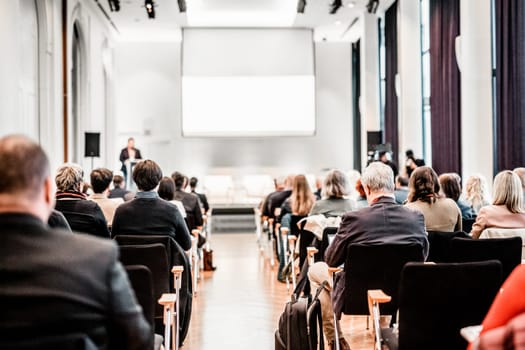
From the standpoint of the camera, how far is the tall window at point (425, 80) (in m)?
12.6

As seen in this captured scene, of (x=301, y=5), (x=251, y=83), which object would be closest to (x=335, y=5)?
(x=301, y=5)

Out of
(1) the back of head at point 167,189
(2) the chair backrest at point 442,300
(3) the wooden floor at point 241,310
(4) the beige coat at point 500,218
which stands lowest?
(3) the wooden floor at point 241,310

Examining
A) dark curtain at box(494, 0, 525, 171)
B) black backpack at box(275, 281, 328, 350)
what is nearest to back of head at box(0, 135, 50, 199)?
black backpack at box(275, 281, 328, 350)

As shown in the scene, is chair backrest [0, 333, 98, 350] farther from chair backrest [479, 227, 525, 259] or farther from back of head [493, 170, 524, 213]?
back of head [493, 170, 524, 213]

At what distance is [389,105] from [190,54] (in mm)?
5149

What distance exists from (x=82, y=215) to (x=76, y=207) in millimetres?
80

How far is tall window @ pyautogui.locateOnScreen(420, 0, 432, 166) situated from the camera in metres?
12.6

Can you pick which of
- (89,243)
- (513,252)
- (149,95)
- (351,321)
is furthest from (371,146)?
(89,243)

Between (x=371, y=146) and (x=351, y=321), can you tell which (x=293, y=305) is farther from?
(x=371, y=146)

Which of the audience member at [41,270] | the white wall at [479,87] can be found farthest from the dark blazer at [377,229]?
the white wall at [479,87]

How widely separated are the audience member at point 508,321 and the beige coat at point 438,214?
2832 mm

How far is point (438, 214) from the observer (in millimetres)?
4684

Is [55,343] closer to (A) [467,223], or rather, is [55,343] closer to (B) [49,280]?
(B) [49,280]

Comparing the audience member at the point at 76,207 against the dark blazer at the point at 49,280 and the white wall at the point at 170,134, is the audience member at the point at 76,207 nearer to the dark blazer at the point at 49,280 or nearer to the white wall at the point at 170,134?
the dark blazer at the point at 49,280
